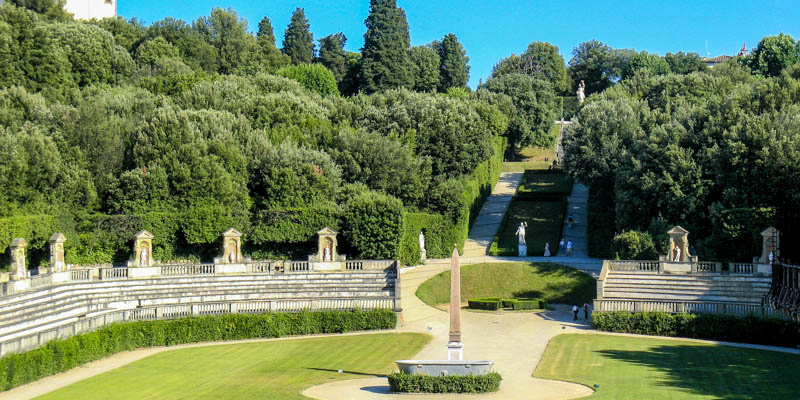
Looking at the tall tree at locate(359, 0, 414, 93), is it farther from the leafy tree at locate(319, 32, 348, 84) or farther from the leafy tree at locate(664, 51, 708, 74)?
the leafy tree at locate(664, 51, 708, 74)

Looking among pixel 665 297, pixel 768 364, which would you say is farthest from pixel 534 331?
pixel 768 364

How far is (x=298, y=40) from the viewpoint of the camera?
5645 inches

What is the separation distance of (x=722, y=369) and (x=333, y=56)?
10874 cm

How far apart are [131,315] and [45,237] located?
1519 centimetres

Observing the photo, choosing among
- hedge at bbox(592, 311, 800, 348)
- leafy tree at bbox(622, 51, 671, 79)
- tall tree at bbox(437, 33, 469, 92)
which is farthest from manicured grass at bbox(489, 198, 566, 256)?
leafy tree at bbox(622, 51, 671, 79)

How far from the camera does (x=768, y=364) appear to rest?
45188 millimetres

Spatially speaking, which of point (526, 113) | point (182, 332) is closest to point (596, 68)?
point (526, 113)

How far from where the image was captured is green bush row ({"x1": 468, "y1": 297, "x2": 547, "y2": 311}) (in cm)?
6419

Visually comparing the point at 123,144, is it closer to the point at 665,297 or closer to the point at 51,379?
the point at 51,379

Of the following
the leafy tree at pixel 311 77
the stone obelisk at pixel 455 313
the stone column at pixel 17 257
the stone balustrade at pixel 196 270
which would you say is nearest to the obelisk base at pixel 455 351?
the stone obelisk at pixel 455 313

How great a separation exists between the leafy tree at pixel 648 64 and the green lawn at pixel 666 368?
300 feet

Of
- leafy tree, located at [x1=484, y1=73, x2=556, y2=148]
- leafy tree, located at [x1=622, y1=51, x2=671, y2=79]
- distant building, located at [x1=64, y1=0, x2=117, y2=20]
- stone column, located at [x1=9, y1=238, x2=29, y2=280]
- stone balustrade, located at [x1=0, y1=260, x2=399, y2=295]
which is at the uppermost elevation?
distant building, located at [x1=64, y1=0, x2=117, y2=20]

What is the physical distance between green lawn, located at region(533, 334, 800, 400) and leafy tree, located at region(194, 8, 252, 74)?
76.6m

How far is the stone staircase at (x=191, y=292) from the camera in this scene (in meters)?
52.3
